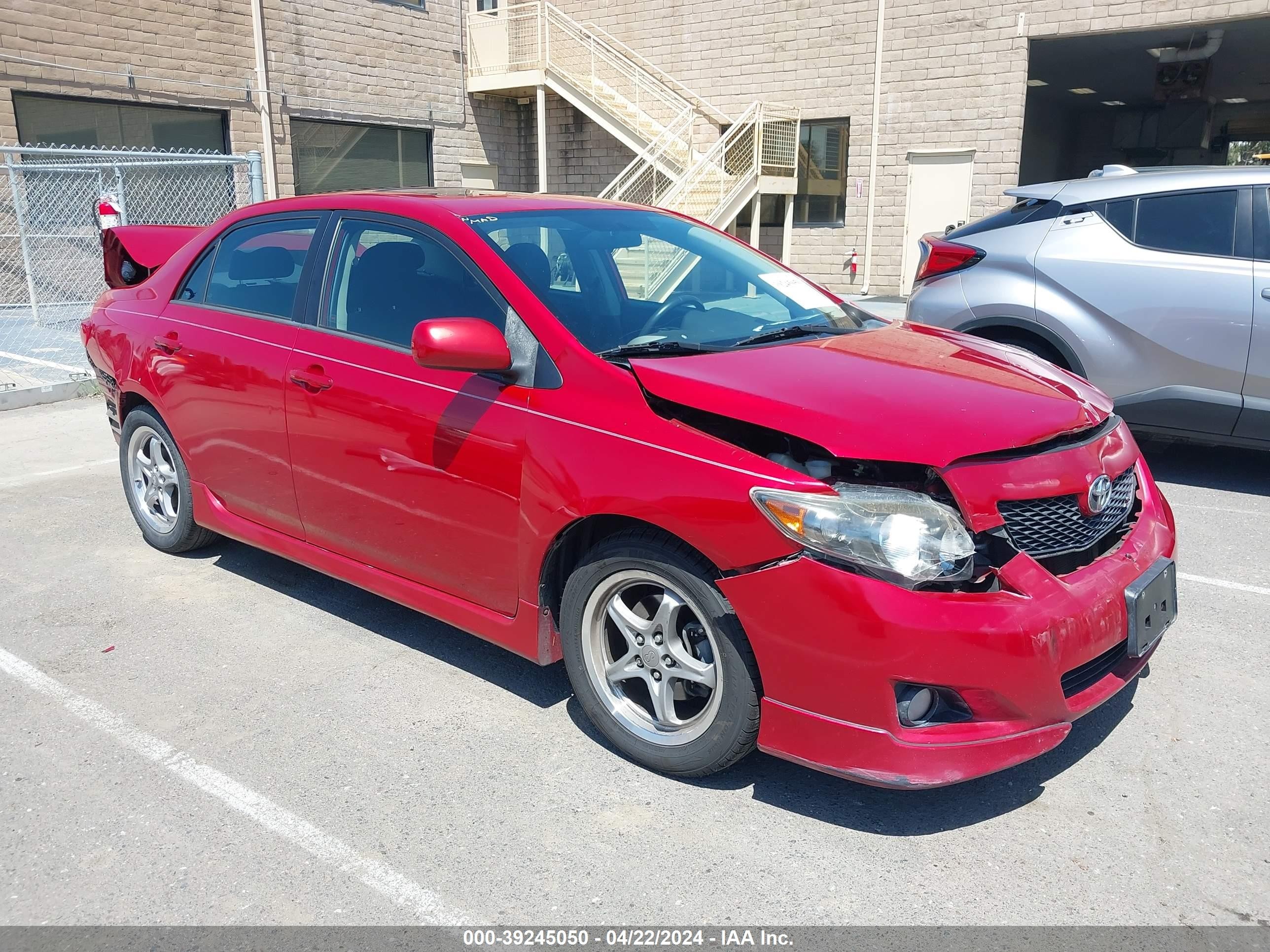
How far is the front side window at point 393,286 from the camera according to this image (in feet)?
11.7

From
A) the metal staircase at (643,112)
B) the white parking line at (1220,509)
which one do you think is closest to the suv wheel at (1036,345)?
the white parking line at (1220,509)

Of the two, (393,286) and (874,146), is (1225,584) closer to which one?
(393,286)

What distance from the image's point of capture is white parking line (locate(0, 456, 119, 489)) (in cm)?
650

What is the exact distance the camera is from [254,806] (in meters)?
3.04

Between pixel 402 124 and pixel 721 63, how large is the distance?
19.8 ft

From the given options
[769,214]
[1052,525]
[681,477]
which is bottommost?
[1052,525]

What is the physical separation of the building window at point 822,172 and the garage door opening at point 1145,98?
348 cm

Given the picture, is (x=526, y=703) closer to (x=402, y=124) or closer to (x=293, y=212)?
(x=293, y=212)

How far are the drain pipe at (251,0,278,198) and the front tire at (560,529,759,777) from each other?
15.6m

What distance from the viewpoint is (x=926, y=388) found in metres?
3.06

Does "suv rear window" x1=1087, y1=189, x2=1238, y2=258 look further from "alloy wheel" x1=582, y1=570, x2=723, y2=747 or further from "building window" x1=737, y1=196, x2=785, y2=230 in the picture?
"building window" x1=737, y1=196, x2=785, y2=230

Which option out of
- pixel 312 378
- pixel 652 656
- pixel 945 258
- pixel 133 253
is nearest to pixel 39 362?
pixel 133 253

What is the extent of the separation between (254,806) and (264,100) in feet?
54.3

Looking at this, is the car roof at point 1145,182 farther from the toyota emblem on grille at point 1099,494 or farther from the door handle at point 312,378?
the door handle at point 312,378
